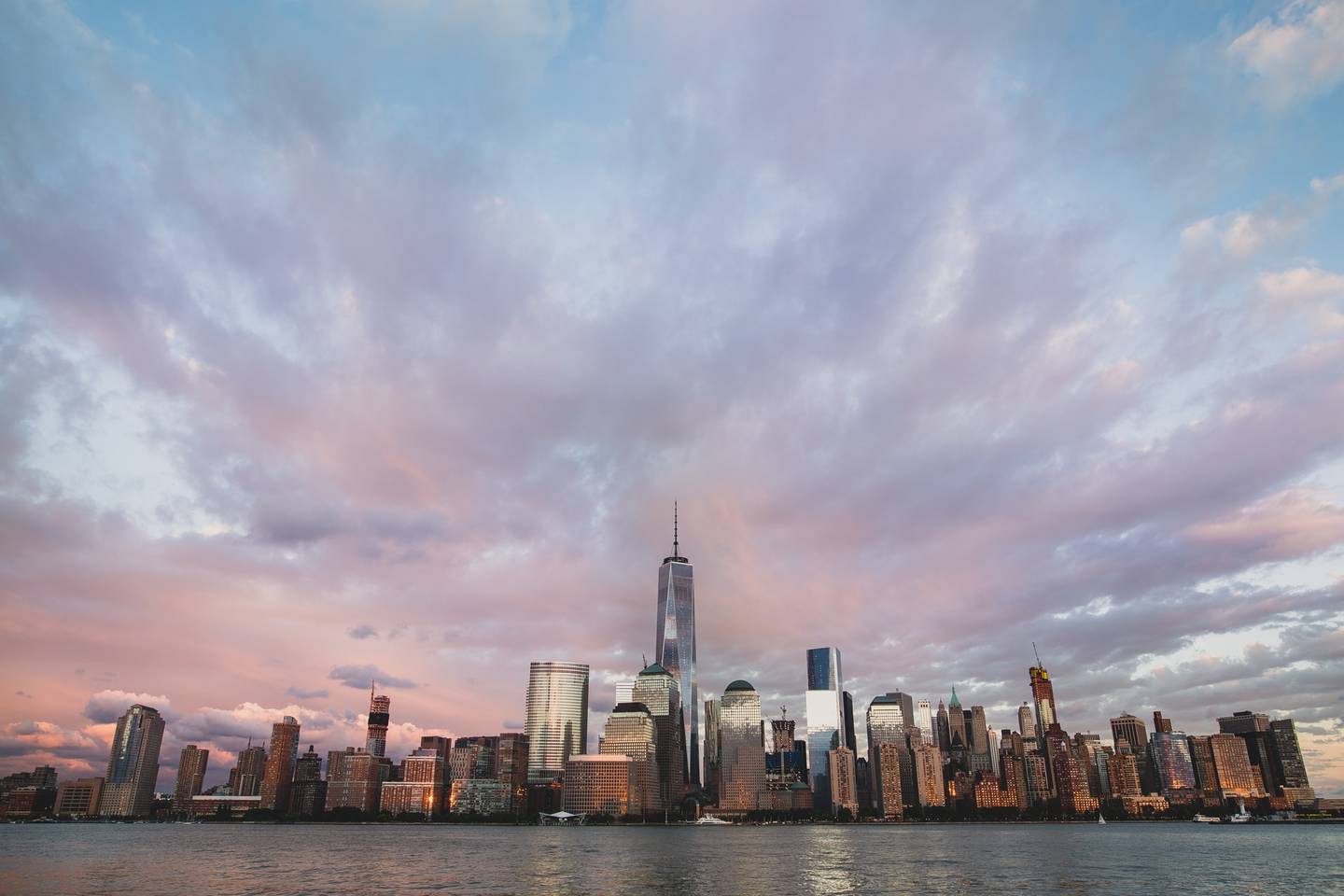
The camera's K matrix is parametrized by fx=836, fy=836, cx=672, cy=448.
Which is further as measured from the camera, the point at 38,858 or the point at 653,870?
the point at 38,858

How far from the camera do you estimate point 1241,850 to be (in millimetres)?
186375

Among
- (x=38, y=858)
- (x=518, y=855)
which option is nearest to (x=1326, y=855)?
(x=518, y=855)

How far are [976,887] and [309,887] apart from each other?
80.6 m

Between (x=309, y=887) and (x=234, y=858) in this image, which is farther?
(x=234, y=858)

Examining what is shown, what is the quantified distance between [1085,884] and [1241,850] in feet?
374

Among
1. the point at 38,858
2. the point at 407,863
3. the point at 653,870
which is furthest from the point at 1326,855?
the point at 38,858

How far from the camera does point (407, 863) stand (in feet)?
469

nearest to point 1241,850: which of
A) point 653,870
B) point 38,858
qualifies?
point 653,870

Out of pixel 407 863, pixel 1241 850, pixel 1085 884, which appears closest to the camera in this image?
pixel 1085 884

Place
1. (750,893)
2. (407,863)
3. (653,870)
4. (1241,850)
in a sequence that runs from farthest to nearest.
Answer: (1241,850) < (407,863) < (653,870) < (750,893)

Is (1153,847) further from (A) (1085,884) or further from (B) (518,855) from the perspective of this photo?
(B) (518,855)

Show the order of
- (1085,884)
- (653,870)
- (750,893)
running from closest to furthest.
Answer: (750,893)
(1085,884)
(653,870)

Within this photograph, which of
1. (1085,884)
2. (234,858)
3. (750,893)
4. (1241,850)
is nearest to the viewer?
(750,893)

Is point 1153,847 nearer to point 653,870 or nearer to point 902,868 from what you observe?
point 902,868
